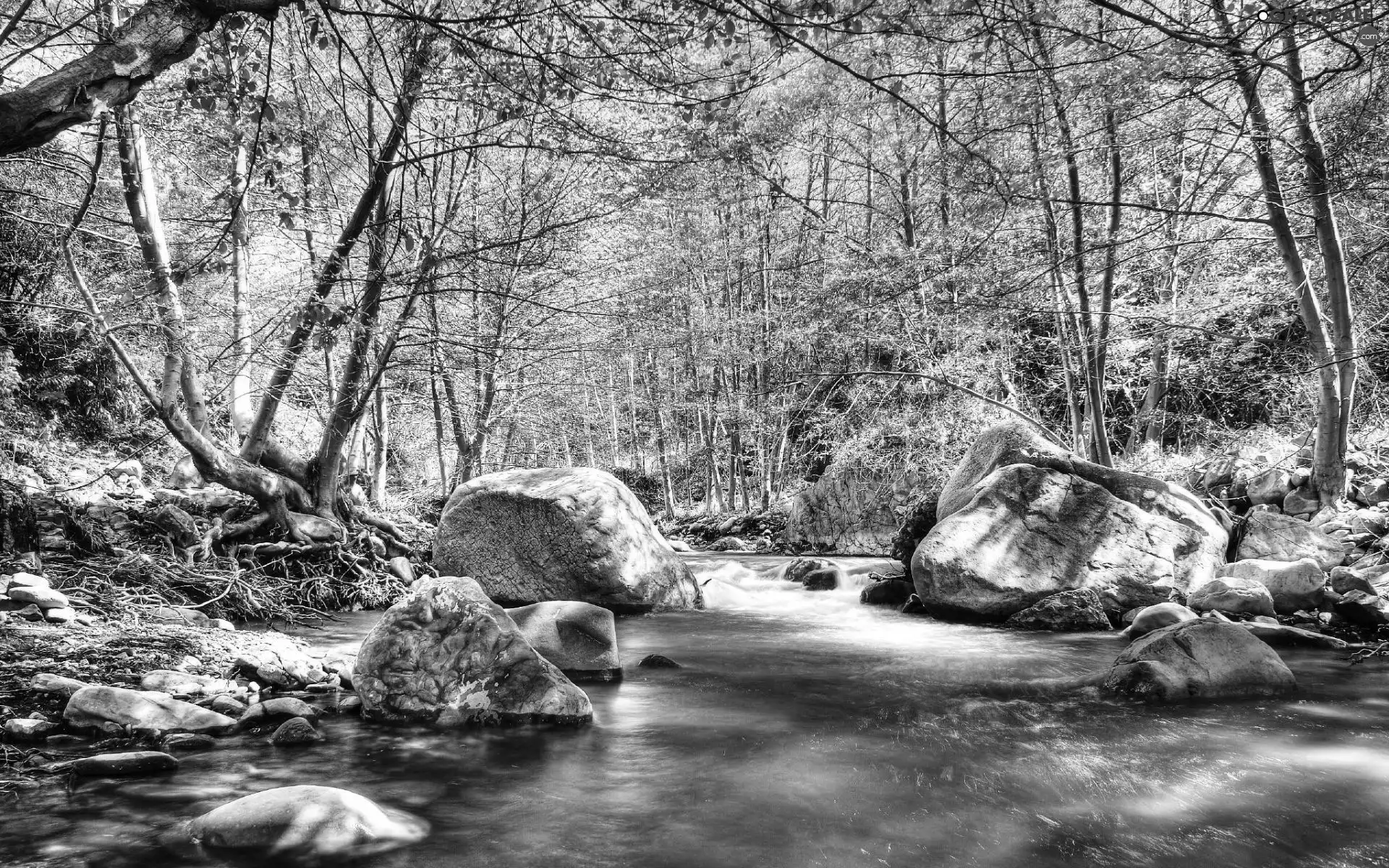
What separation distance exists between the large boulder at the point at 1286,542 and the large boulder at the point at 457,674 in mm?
6597

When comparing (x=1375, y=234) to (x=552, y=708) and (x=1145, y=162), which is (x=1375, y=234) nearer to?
(x=1145, y=162)

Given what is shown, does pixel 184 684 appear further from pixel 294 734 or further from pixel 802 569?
pixel 802 569

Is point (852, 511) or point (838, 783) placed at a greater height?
point (852, 511)

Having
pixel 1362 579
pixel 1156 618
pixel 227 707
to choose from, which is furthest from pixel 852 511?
pixel 227 707

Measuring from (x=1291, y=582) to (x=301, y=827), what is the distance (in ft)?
24.4

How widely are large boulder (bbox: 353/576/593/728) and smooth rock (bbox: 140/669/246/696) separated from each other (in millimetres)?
689

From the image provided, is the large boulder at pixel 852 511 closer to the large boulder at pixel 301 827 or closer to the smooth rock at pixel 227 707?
the smooth rock at pixel 227 707

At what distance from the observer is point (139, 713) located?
3592 mm

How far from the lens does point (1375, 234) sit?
23.5 ft

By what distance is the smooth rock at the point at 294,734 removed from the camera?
360 cm

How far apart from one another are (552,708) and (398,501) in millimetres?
11852

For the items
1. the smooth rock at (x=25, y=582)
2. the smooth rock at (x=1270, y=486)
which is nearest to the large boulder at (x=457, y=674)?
the smooth rock at (x=25, y=582)

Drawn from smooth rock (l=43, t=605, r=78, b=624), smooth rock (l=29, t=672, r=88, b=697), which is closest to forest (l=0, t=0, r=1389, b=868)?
smooth rock (l=29, t=672, r=88, b=697)

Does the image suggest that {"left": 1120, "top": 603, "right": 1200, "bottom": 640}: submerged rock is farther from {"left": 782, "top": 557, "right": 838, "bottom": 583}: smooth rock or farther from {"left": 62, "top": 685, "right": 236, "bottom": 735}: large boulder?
{"left": 62, "top": 685, "right": 236, "bottom": 735}: large boulder
